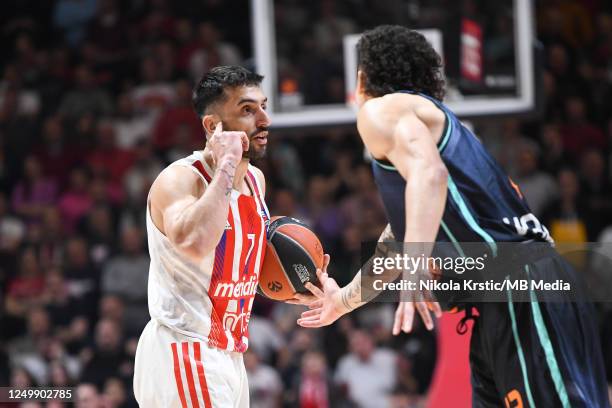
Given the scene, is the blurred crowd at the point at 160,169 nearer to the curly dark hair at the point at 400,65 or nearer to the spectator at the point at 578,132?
the spectator at the point at 578,132

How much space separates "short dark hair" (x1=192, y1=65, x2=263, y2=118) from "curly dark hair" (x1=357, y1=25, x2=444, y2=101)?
0.51 metres

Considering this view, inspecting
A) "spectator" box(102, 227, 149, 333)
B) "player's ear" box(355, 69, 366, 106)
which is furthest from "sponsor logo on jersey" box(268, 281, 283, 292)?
"spectator" box(102, 227, 149, 333)

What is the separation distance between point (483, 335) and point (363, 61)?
4.31 ft

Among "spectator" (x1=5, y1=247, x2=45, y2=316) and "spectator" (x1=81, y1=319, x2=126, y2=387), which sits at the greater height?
"spectator" (x1=5, y1=247, x2=45, y2=316)

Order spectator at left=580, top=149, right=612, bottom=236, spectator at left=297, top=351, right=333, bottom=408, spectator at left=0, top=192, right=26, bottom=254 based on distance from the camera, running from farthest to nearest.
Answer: spectator at left=0, top=192, right=26, bottom=254, spectator at left=580, top=149, right=612, bottom=236, spectator at left=297, top=351, right=333, bottom=408

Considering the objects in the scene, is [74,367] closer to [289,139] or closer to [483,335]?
[289,139]

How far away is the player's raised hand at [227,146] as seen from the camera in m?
3.98

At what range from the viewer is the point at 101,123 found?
10922 mm

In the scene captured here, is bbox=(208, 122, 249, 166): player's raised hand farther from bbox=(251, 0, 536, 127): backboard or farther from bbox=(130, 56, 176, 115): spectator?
bbox=(130, 56, 176, 115): spectator

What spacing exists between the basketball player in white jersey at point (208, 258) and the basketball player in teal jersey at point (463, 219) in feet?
1.44

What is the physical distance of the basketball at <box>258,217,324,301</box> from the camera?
4.45 meters

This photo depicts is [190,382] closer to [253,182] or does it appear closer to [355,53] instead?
[253,182]

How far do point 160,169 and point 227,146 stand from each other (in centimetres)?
649

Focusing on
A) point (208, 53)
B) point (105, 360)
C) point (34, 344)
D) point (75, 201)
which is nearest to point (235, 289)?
point (105, 360)
